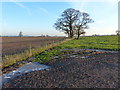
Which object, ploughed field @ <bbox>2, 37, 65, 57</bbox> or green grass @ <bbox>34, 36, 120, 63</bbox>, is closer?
green grass @ <bbox>34, 36, 120, 63</bbox>

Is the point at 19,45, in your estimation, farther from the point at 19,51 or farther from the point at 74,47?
the point at 74,47

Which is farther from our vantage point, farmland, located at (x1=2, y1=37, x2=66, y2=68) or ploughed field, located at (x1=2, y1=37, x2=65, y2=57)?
ploughed field, located at (x1=2, y1=37, x2=65, y2=57)

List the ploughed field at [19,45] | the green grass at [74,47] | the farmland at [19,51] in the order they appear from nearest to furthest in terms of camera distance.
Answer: the farmland at [19,51]
the green grass at [74,47]
the ploughed field at [19,45]

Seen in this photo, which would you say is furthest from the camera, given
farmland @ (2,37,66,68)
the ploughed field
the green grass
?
the ploughed field

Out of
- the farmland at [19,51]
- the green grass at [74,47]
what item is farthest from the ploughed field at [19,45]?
the green grass at [74,47]

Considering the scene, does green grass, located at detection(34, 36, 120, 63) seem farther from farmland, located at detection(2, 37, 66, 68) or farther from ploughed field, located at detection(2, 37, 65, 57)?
ploughed field, located at detection(2, 37, 65, 57)

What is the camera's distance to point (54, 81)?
442 centimetres

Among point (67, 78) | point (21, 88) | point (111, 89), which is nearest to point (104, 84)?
point (111, 89)

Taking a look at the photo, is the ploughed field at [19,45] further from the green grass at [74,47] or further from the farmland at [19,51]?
the green grass at [74,47]

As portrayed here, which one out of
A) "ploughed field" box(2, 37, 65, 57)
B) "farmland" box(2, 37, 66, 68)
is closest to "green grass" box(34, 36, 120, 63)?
"farmland" box(2, 37, 66, 68)

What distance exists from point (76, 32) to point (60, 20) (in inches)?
303

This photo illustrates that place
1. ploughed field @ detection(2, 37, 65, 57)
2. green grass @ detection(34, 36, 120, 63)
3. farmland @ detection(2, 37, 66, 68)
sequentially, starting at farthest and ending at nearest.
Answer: ploughed field @ detection(2, 37, 65, 57)
green grass @ detection(34, 36, 120, 63)
farmland @ detection(2, 37, 66, 68)

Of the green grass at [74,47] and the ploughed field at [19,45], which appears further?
the ploughed field at [19,45]

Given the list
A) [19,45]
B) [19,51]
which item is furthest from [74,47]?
[19,45]
